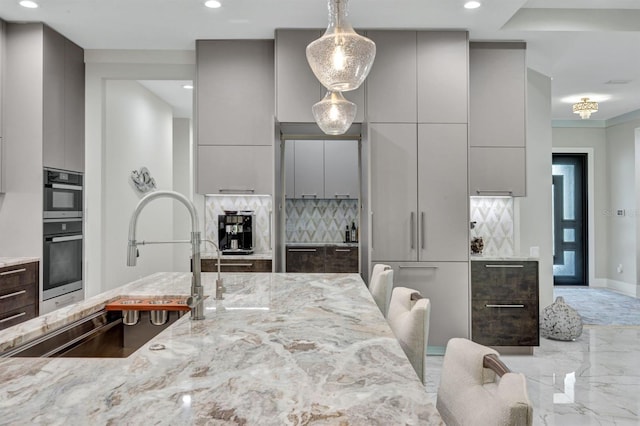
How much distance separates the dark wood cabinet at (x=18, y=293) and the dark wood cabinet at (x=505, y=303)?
140 inches

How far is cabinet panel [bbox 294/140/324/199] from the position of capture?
198 inches

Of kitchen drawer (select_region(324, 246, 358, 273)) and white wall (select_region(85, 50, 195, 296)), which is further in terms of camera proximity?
kitchen drawer (select_region(324, 246, 358, 273))

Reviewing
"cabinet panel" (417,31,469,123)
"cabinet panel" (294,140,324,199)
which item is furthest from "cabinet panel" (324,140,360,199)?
"cabinet panel" (417,31,469,123)

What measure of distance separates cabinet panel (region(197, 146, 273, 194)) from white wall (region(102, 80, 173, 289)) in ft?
3.81

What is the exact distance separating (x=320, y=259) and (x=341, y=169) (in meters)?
1.05

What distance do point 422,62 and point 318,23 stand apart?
950 millimetres

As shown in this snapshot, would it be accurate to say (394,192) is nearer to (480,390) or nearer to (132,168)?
(480,390)

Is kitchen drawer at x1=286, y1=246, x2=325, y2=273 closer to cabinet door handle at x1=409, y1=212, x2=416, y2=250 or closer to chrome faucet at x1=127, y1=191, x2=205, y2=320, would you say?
cabinet door handle at x1=409, y1=212, x2=416, y2=250

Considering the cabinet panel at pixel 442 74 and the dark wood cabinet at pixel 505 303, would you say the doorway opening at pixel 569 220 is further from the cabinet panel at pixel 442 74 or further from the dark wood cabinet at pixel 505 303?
the cabinet panel at pixel 442 74

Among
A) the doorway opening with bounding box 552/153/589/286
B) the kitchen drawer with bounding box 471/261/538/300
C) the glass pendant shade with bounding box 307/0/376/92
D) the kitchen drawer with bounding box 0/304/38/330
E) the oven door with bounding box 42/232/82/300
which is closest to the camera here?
the glass pendant shade with bounding box 307/0/376/92

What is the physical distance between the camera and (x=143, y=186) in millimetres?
5719

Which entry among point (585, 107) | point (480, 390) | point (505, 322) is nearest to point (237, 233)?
point (505, 322)

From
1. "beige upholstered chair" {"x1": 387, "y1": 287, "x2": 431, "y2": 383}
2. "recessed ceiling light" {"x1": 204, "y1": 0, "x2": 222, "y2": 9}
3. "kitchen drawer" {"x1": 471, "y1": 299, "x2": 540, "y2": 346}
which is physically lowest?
"kitchen drawer" {"x1": 471, "y1": 299, "x2": 540, "y2": 346}

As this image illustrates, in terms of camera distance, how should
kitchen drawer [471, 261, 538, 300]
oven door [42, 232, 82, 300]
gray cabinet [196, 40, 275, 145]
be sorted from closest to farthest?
oven door [42, 232, 82, 300] < kitchen drawer [471, 261, 538, 300] < gray cabinet [196, 40, 275, 145]
